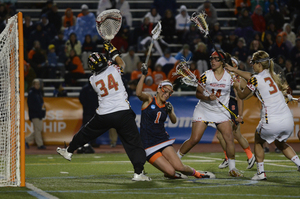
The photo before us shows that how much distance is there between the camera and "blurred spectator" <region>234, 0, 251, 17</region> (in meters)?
19.5

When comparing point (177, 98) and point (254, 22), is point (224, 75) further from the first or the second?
point (254, 22)

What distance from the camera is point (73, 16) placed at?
18.2m

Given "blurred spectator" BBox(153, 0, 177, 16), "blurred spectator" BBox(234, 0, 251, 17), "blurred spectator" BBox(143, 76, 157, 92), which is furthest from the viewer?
"blurred spectator" BBox(234, 0, 251, 17)

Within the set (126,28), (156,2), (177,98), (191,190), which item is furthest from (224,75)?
(156,2)

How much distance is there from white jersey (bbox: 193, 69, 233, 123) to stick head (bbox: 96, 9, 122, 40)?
1693 millimetres

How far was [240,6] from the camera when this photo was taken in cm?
1964

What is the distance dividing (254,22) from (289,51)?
2058 millimetres

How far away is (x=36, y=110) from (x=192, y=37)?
647 cm

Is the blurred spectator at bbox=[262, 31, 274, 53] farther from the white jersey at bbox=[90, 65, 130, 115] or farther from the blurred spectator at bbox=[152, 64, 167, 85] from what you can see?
the white jersey at bbox=[90, 65, 130, 115]

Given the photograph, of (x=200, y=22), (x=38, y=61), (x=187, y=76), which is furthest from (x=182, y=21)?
(x=187, y=76)

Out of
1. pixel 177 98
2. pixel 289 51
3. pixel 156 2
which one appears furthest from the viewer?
pixel 156 2

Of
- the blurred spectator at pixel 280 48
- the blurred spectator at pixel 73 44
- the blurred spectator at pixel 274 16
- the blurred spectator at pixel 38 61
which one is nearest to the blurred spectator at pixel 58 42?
the blurred spectator at pixel 73 44

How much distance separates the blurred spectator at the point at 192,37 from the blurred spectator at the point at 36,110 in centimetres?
583

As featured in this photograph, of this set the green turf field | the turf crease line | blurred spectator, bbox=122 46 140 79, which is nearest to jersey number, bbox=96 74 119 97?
the green turf field
